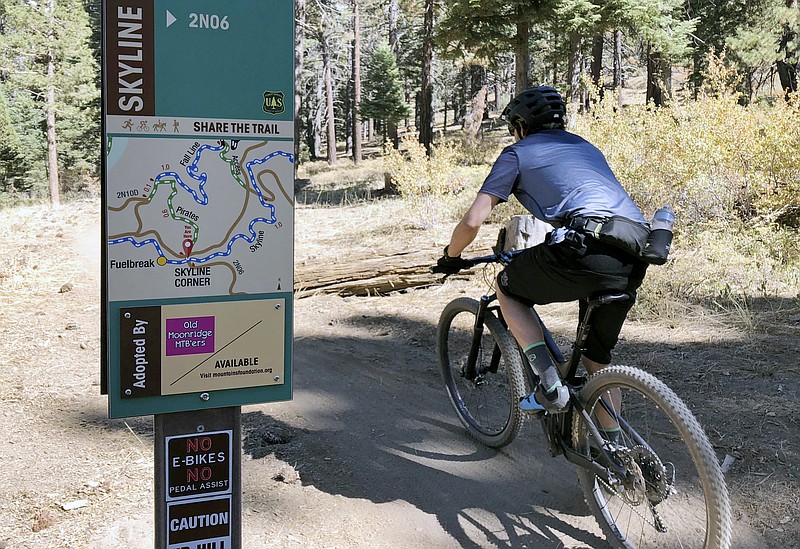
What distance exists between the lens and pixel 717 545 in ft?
9.52

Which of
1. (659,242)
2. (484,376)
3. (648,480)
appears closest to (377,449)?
(484,376)

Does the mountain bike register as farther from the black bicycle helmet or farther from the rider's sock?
the black bicycle helmet

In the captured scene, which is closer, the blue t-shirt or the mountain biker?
the mountain biker

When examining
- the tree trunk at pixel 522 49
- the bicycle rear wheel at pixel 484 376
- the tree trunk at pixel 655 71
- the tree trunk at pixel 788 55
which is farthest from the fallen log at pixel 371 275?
the tree trunk at pixel 788 55

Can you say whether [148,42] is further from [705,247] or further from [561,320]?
[705,247]

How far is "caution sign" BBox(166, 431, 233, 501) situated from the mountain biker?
67.1 inches

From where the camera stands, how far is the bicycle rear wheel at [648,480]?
2.89 meters

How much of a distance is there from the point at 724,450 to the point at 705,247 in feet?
16.5

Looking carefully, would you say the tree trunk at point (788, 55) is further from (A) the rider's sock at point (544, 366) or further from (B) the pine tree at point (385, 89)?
(A) the rider's sock at point (544, 366)

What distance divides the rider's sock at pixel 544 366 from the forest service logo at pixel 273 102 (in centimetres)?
191

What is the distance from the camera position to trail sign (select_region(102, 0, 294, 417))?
2381mm

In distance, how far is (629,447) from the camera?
131 inches

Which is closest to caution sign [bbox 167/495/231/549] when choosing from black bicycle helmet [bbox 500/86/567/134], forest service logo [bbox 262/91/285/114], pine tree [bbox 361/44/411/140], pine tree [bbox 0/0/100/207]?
forest service logo [bbox 262/91/285/114]

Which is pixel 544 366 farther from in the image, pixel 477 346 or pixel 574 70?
pixel 574 70
